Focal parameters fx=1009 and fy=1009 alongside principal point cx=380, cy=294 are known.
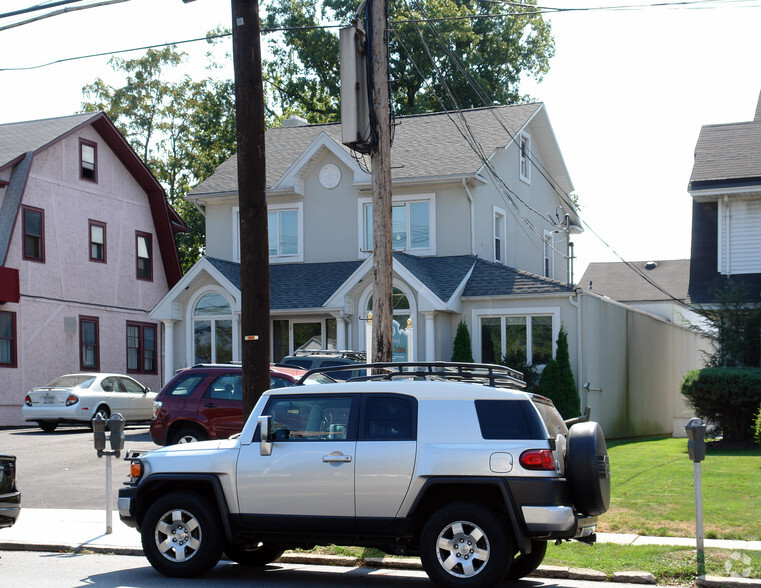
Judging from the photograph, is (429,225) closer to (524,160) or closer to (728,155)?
(524,160)

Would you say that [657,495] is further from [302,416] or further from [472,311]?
[472,311]

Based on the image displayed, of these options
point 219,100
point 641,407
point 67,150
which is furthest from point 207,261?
point 219,100

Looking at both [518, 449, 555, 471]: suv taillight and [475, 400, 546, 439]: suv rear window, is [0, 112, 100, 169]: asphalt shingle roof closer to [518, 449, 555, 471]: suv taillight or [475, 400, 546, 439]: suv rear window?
[475, 400, 546, 439]: suv rear window

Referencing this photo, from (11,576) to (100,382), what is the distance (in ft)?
52.4

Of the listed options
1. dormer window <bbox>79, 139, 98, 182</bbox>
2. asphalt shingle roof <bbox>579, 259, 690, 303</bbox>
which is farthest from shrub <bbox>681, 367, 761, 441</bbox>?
asphalt shingle roof <bbox>579, 259, 690, 303</bbox>

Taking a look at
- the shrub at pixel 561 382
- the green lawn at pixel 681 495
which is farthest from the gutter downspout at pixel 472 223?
the green lawn at pixel 681 495

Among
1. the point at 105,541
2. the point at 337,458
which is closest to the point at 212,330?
the point at 105,541

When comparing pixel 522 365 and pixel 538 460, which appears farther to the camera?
pixel 522 365

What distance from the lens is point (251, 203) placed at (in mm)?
11492

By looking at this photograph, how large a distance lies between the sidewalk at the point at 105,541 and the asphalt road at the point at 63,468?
2.69ft

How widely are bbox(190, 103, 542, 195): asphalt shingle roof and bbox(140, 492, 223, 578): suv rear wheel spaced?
1854cm

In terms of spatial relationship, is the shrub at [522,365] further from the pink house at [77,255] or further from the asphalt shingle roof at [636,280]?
the asphalt shingle roof at [636,280]

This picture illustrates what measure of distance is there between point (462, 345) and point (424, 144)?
784cm

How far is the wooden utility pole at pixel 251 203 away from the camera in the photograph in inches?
448
